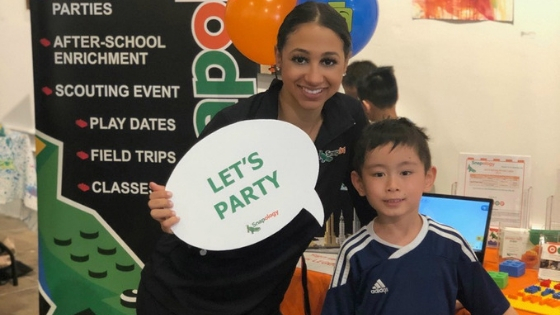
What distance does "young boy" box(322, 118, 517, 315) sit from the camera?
1.37 m

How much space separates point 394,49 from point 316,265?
1.24m

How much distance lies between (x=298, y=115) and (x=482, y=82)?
1492 millimetres

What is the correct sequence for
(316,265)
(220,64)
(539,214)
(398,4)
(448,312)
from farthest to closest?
(398,4)
(539,214)
(220,64)
(316,265)
(448,312)

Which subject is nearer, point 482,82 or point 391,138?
point 391,138

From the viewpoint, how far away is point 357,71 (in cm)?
302

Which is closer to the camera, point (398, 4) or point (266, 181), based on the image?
point (266, 181)

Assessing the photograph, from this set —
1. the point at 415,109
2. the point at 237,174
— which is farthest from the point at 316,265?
the point at 415,109

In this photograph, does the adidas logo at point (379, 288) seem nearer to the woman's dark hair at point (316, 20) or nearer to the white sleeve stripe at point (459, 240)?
the white sleeve stripe at point (459, 240)

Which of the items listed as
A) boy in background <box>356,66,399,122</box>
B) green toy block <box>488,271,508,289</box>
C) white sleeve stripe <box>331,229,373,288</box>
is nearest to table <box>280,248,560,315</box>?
green toy block <box>488,271,508,289</box>

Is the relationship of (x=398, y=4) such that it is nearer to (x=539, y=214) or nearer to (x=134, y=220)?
(x=539, y=214)

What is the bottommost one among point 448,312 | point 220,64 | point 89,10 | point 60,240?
point 60,240

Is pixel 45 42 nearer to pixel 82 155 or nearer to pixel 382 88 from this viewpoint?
pixel 82 155

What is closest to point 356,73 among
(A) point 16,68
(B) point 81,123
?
(B) point 81,123

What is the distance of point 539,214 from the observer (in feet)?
8.72
